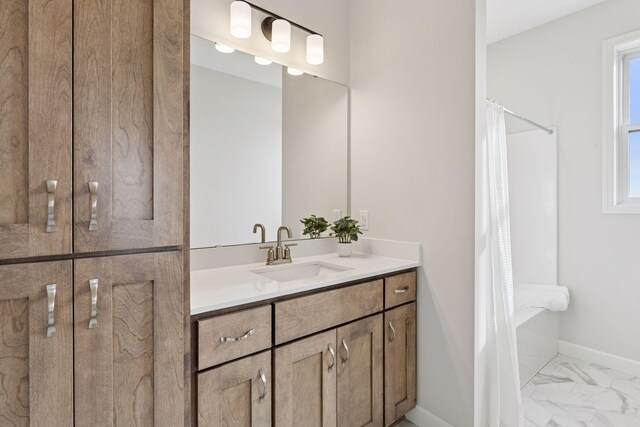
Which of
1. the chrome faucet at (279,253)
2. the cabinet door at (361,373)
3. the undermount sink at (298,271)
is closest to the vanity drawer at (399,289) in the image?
the cabinet door at (361,373)

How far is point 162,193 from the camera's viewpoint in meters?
0.97

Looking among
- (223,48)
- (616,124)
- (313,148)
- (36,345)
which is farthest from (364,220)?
(616,124)

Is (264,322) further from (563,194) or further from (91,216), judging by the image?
(563,194)

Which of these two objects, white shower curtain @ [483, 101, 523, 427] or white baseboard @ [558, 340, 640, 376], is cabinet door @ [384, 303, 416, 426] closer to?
white shower curtain @ [483, 101, 523, 427]

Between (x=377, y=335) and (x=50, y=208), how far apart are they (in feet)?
4.52

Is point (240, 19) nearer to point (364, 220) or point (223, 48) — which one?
point (223, 48)

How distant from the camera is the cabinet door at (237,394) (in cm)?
111

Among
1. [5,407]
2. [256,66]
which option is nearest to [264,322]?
[5,407]

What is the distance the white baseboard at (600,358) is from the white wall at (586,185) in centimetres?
4

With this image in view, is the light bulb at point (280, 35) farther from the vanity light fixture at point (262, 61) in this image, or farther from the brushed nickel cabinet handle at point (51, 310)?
the brushed nickel cabinet handle at point (51, 310)

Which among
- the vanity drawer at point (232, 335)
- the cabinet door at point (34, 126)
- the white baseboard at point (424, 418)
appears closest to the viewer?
the cabinet door at point (34, 126)

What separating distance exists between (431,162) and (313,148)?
73 cm

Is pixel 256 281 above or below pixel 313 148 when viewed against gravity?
below

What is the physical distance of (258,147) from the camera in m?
1.92
